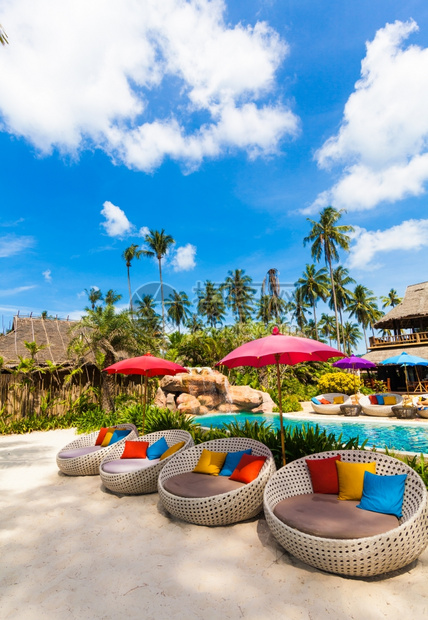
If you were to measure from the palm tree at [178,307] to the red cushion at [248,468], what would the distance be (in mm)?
44533

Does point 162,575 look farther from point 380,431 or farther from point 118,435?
point 380,431

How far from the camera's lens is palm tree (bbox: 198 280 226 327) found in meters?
50.9

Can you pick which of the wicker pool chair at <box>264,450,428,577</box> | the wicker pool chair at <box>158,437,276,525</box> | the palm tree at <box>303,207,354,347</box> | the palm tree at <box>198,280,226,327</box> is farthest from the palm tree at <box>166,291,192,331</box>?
the wicker pool chair at <box>264,450,428,577</box>

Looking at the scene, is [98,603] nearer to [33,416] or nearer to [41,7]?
[41,7]

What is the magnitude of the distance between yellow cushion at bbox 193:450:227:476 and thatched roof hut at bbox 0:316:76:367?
44.4 feet

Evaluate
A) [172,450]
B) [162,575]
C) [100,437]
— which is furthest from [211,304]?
Answer: [162,575]

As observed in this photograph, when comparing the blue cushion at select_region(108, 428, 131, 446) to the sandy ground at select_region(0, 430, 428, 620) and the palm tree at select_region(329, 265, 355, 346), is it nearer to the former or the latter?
the sandy ground at select_region(0, 430, 428, 620)

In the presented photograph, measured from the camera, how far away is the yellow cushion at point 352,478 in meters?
3.63

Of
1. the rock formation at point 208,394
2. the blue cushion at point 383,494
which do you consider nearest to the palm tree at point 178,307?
the rock formation at point 208,394

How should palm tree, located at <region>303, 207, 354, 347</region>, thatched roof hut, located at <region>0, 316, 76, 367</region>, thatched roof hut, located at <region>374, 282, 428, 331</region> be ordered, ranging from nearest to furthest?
thatched roof hut, located at <region>0, 316, 76, 367</region> < thatched roof hut, located at <region>374, 282, 428, 331</region> < palm tree, located at <region>303, 207, 354, 347</region>

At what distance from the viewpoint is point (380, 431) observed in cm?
1157

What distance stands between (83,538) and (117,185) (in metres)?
18.1

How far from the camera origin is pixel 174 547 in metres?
3.48

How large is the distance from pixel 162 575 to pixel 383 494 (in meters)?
2.32
